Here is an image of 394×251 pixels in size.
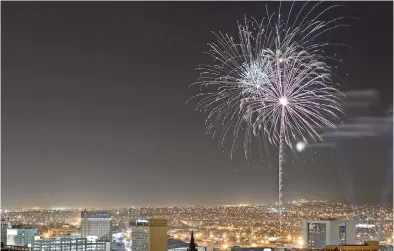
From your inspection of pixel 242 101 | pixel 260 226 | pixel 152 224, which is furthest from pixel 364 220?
pixel 242 101

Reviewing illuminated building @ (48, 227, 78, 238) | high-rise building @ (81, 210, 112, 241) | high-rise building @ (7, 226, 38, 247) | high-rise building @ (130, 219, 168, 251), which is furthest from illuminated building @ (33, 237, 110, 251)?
high-rise building @ (81, 210, 112, 241)

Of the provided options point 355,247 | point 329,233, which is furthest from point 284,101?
point 329,233

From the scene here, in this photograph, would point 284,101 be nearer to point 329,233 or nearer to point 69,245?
point 329,233

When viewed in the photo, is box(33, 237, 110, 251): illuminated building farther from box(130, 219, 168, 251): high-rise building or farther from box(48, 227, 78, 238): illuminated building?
box(48, 227, 78, 238): illuminated building

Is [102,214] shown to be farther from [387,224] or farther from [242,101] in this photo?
[242,101]

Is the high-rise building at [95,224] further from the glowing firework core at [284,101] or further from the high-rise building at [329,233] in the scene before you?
the glowing firework core at [284,101]

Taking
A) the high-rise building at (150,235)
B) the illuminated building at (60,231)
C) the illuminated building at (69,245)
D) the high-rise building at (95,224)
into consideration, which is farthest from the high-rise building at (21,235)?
the high-rise building at (95,224)
